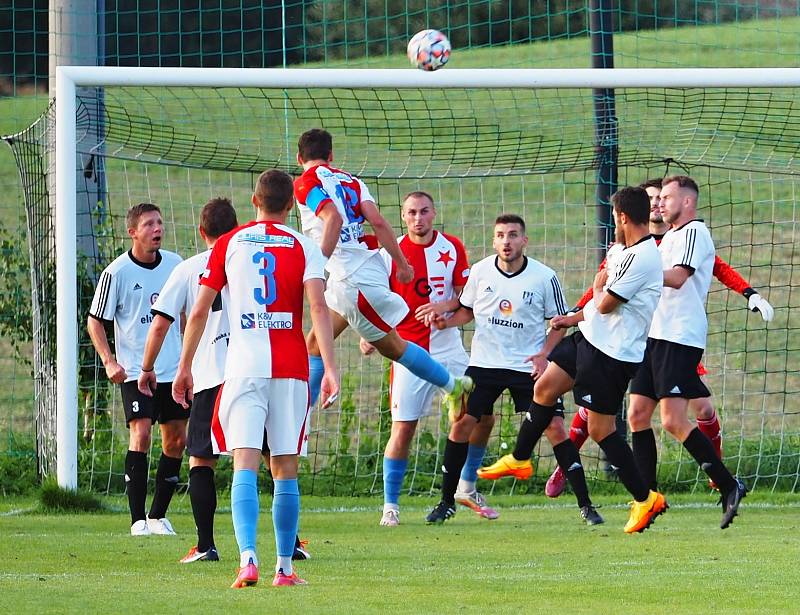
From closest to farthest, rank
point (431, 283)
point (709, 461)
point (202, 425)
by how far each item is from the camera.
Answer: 1. point (202, 425)
2. point (709, 461)
3. point (431, 283)

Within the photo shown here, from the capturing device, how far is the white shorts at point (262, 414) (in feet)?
19.4

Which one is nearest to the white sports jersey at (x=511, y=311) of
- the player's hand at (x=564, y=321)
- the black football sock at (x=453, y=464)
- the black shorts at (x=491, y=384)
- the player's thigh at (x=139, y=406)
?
the black shorts at (x=491, y=384)

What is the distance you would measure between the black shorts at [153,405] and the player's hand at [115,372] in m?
0.12

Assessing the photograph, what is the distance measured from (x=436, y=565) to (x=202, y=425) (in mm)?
1324

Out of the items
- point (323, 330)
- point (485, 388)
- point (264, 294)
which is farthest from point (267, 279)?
point (485, 388)

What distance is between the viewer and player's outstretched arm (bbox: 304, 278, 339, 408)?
19.3 feet

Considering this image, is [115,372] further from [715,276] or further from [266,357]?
[715,276]

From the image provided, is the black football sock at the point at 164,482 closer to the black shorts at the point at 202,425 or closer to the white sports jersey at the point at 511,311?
the black shorts at the point at 202,425

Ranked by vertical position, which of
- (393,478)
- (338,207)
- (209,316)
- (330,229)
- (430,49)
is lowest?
(393,478)

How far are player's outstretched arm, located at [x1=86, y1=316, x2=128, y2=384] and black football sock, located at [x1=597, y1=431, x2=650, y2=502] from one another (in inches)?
113

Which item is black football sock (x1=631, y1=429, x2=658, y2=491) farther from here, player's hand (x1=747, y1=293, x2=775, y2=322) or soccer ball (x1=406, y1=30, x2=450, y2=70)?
soccer ball (x1=406, y1=30, x2=450, y2=70)

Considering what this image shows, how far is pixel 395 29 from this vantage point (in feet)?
82.0

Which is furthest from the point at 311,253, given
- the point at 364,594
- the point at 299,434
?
the point at 364,594

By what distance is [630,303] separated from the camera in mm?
7980
